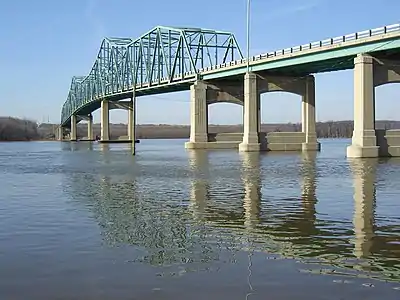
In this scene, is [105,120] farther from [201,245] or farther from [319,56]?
[201,245]

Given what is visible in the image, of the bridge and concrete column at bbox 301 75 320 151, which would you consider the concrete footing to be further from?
concrete column at bbox 301 75 320 151

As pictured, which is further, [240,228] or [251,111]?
[251,111]

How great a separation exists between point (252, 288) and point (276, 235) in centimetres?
436

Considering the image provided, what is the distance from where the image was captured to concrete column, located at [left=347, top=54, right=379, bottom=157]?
56.5 metres

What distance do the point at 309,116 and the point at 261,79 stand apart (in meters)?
9.53

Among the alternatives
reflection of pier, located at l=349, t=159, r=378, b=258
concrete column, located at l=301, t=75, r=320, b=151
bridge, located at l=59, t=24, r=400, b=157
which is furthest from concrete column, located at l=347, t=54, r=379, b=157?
reflection of pier, located at l=349, t=159, r=378, b=258

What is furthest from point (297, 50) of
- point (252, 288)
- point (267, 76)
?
point (252, 288)

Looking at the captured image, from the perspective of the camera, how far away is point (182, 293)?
7875 mm

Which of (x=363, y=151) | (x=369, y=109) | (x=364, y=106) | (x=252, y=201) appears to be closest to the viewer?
(x=252, y=201)

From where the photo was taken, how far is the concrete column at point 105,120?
158650 millimetres

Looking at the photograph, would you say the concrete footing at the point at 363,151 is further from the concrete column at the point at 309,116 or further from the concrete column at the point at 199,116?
the concrete column at the point at 199,116

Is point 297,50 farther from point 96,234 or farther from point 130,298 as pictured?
Answer: point 130,298

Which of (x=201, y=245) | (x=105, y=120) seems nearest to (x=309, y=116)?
(x=201, y=245)

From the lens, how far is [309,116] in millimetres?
86438
